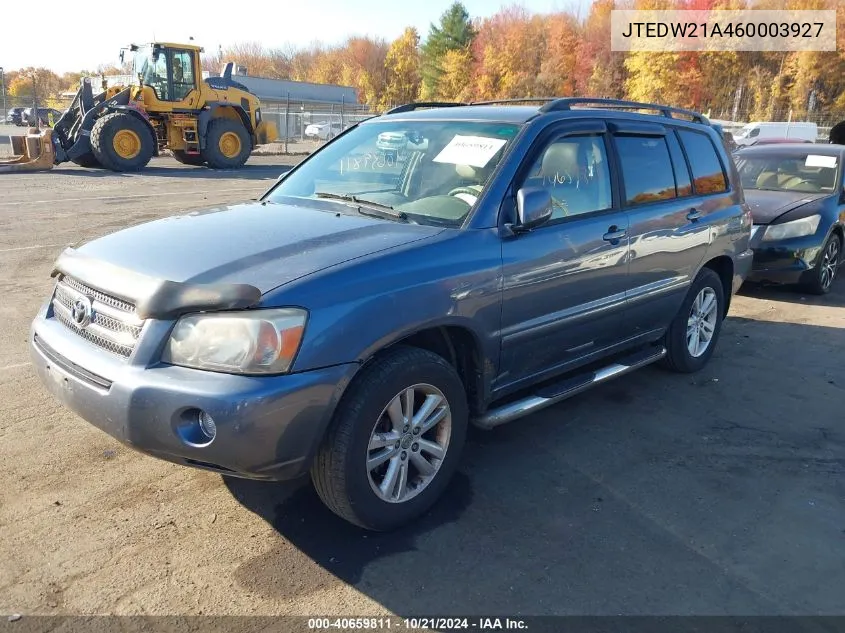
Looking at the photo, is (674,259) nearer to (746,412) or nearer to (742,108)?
(746,412)

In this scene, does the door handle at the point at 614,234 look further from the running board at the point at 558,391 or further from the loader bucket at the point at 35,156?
the loader bucket at the point at 35,156

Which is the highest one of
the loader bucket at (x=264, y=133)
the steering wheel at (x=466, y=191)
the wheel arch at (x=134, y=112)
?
the wheel arch at (x=134, y=112)

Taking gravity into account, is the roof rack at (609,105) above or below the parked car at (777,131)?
below

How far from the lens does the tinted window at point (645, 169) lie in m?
4.29

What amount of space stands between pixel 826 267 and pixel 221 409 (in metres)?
7.64

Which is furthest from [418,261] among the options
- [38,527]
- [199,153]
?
[199,153]

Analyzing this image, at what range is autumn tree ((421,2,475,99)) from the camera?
75.0 meters

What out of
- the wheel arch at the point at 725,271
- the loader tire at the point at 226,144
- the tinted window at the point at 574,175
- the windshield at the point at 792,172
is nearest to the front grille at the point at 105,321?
the tinted window at the point at 574,175

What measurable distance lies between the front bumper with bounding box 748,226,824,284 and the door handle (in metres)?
4.30

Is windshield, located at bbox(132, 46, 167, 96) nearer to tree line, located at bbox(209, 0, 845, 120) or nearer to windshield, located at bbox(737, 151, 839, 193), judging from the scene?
windshield, located at bbox(737, 151, 839, 193)

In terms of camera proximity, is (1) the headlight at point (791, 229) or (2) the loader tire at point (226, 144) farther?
(2) the loader tire at point (226, 144)

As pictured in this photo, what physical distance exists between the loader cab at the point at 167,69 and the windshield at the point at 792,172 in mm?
16208

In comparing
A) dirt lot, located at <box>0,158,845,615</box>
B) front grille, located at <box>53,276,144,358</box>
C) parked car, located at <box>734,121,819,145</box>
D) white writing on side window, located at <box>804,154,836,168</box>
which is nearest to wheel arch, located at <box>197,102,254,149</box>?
white writing on side window, located at <box>804,154,836,168</box>

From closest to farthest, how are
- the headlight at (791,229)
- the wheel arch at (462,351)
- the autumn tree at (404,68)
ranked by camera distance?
the wheel arch at (462,351)
the headlight at (791,229)
the autumn tree at (404,68)
